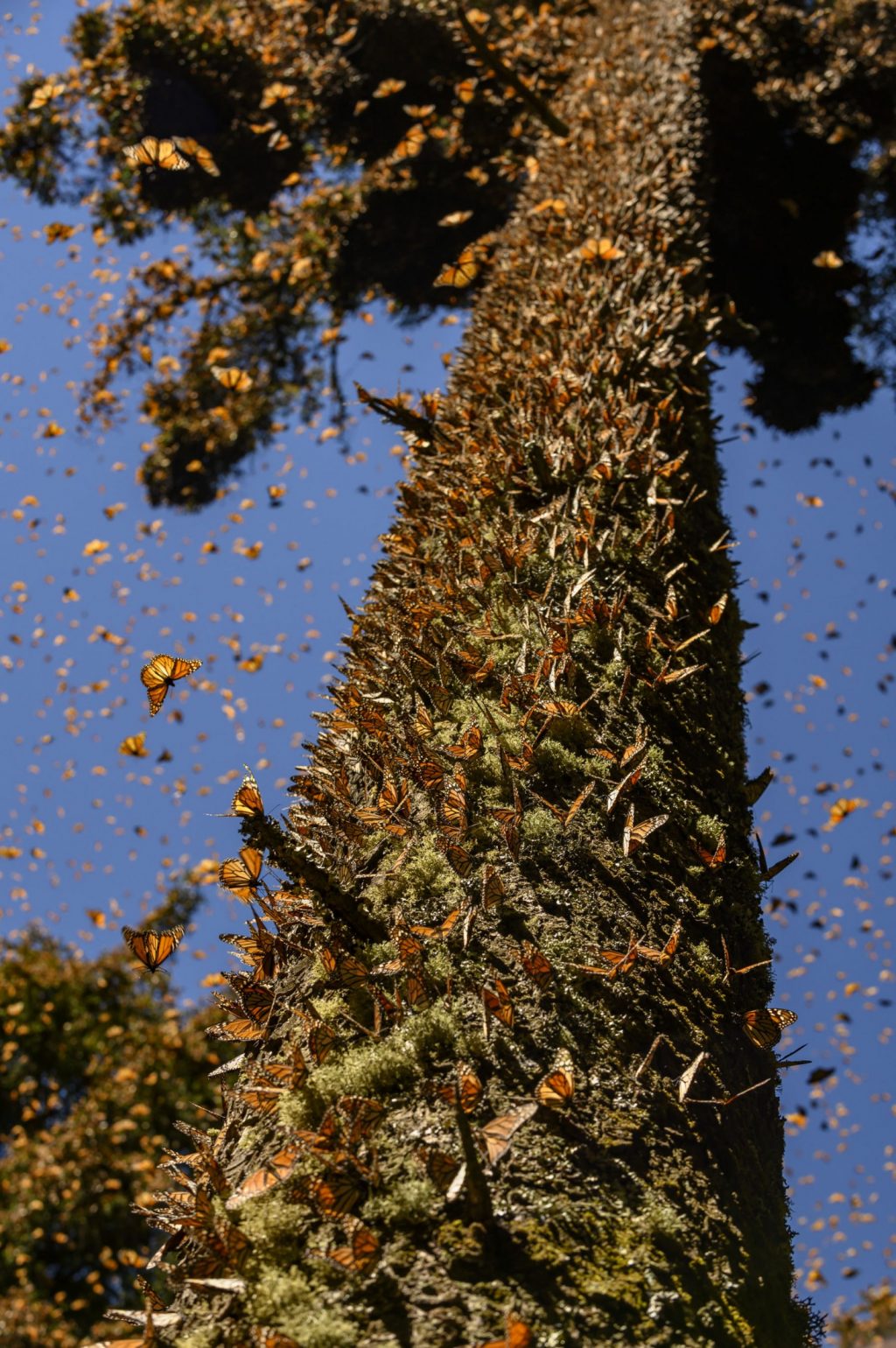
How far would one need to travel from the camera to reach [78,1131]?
468 inches

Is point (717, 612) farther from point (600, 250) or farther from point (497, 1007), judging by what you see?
point (600, 250)

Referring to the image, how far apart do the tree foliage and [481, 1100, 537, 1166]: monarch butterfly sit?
10401 millimetres

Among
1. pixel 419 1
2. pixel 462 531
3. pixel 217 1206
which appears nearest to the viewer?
pixel 217 1206

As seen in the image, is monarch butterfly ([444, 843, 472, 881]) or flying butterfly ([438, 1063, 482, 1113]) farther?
monarch butterfly ([444, 843, 472, 881])

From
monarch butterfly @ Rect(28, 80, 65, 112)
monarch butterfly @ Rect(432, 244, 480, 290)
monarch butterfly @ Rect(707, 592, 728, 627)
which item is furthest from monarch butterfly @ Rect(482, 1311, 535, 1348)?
monarch butterfly @ Rect(28, 80, 65, 112)

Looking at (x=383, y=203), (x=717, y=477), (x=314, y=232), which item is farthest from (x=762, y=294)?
(x=717, y=477)

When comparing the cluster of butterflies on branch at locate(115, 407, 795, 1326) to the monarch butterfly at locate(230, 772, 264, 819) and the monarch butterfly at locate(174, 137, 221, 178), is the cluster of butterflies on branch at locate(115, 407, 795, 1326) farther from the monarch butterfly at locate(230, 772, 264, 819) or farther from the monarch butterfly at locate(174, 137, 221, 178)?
the monarch butterfly at locate(174, 137, 221, 178)

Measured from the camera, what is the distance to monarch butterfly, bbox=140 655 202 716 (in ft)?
7.07

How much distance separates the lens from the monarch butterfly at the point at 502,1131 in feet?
5.09

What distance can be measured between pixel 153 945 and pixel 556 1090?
904 mm

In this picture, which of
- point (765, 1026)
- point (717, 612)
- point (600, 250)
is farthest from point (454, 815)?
point (600, 250)

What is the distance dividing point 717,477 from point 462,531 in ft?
4.71

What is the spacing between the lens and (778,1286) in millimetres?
1717

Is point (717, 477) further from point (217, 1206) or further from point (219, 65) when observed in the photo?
point (219, 65)
